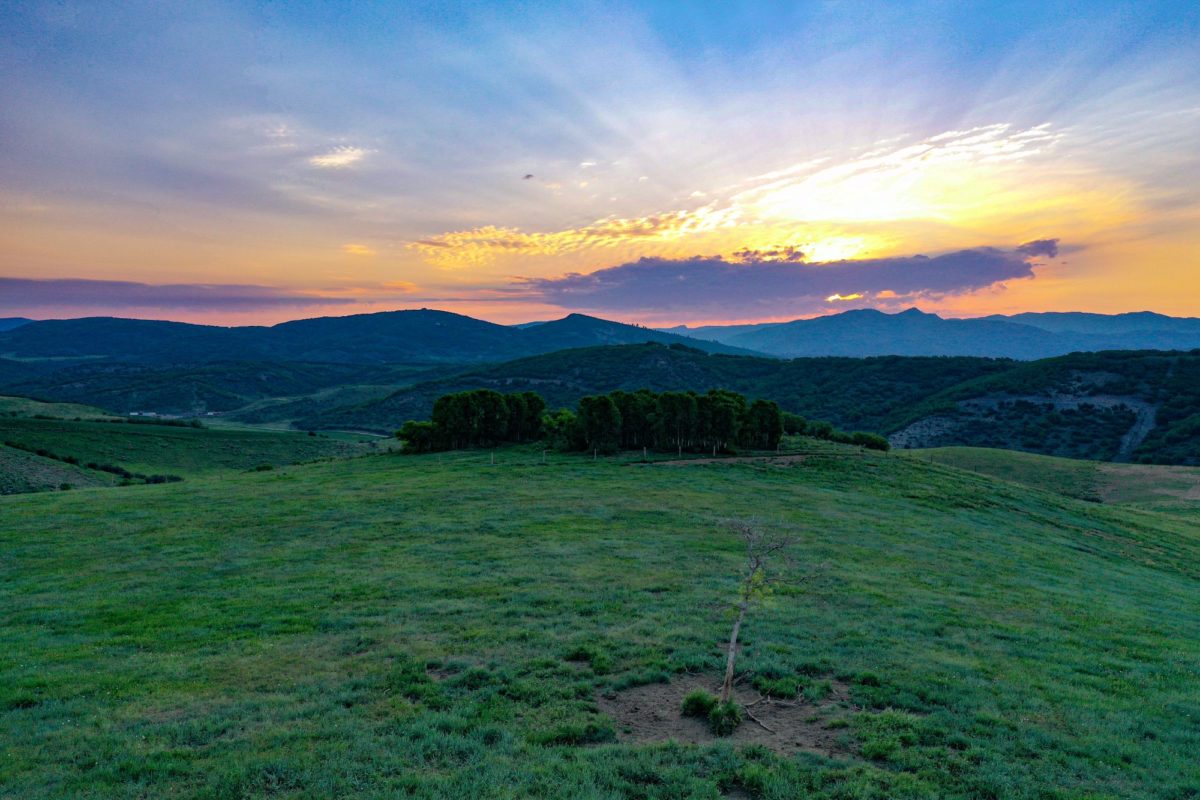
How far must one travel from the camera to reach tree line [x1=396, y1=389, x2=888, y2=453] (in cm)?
7075

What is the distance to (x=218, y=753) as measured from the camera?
36.1 feet

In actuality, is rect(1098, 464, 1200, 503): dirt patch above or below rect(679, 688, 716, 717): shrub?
below

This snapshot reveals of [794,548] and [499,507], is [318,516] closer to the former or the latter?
[499,507]

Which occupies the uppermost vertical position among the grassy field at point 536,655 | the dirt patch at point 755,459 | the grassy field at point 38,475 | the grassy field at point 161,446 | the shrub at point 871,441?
the grassy field at point 536,655

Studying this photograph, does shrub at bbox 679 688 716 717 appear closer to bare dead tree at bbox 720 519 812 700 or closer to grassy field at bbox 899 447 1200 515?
bare dead tree at bbox 720 519 812 700

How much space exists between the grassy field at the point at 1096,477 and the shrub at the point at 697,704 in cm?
7884

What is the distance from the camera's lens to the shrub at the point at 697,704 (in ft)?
→ 43.1

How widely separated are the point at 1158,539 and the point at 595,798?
2392 inches

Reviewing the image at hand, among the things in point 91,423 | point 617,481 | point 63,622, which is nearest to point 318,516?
point 63,622

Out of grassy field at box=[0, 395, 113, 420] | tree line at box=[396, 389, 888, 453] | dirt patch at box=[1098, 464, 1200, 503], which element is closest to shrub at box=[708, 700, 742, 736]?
tree line at box=[396, 389, 888, 453]

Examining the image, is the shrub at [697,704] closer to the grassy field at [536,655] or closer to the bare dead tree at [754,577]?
the bare dead tree at [754,577]

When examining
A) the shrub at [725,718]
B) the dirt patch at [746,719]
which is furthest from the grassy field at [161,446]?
the shrub at [725,718]

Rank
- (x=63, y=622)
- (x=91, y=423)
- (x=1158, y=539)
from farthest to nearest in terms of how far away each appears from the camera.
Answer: (x=91, y=423)
(x=1158, y=539)
(x=63, y=622)

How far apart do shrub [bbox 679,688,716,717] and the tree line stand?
183 ft
